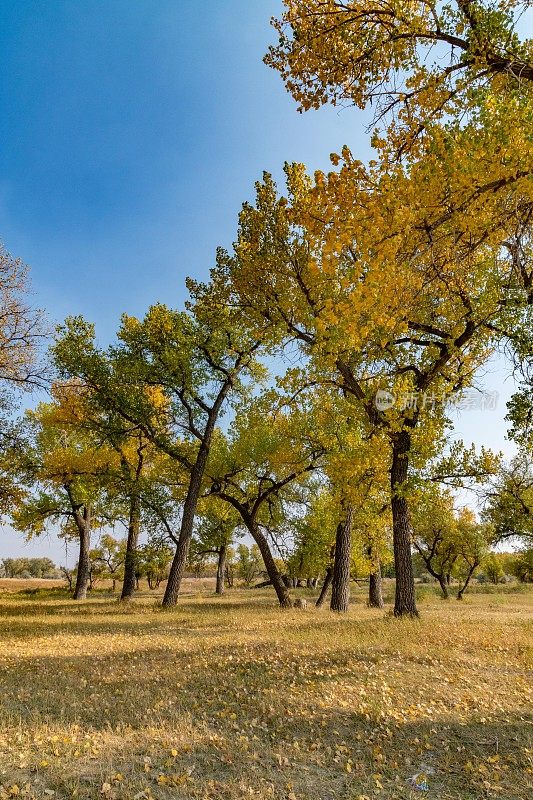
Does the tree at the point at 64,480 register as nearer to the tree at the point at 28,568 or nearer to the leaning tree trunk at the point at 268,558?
the leaning tree trunk at the point at 268,558

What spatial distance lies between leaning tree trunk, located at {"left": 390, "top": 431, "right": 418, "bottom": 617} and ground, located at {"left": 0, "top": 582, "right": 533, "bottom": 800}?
2.62 meters

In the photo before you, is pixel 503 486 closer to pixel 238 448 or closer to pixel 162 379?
pixel 238 448

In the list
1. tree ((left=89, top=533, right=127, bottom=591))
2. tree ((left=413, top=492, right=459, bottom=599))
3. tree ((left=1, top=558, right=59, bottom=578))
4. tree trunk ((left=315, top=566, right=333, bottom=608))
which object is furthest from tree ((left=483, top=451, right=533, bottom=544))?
tree ((left=1, top=558, right=59, bottom=578))

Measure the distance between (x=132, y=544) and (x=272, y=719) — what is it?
19.7m

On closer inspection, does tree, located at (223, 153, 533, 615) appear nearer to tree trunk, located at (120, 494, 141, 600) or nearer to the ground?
the ground

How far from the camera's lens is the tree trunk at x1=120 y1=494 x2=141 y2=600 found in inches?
891

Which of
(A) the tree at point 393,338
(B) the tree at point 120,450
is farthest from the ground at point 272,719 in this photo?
(B) the tree at point 120,450

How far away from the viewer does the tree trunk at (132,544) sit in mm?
22630

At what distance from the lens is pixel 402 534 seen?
43.0 feet

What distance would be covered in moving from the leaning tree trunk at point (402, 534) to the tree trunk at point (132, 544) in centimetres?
1270

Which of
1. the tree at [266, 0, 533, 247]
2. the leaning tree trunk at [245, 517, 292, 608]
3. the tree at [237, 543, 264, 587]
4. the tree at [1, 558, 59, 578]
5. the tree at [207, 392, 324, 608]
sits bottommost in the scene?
the tree at [1, 558, 59, 578]

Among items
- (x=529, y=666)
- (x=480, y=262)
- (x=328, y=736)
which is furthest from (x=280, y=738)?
(x=480, y=262)

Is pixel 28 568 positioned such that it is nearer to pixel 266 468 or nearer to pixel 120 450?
pixel 120 450

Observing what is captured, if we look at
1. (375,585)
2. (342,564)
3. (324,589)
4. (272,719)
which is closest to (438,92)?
(272,719)
